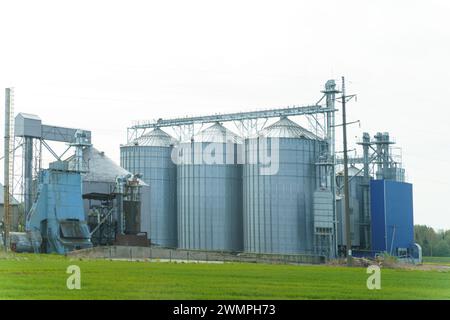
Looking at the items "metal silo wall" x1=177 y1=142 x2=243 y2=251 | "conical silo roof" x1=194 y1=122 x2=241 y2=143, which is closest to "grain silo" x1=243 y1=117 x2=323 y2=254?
"metal silo wall" x1=177 y1=142 x2=243 y2=251

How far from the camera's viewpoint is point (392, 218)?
2921 inches

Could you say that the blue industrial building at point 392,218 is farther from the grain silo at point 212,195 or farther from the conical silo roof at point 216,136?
the conical silo roof at point 216,136

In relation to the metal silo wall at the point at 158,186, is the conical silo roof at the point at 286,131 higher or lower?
Result: higher

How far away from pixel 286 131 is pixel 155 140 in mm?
16037

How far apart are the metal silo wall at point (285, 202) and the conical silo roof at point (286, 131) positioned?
69cm

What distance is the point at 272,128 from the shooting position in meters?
70.2

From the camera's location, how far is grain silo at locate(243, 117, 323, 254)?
68.1 m

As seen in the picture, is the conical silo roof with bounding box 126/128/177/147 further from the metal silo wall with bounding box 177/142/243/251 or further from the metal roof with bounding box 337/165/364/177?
the metal roof with bounding box 337/165/364/177

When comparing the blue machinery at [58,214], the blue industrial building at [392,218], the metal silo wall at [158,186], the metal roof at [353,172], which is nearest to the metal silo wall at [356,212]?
the metal roof at [353,172]

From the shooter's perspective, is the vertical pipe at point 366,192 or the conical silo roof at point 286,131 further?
the vertical pipe at point 366,192

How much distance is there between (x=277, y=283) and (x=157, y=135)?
62054 millimetres

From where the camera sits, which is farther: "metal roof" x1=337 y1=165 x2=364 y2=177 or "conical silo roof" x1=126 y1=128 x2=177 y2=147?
"metal roof" x1=337 y1=165 x2=364 y2=177

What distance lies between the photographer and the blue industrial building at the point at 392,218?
2906 inches
